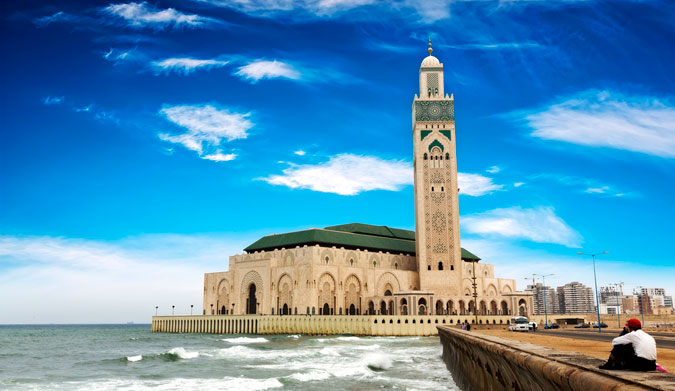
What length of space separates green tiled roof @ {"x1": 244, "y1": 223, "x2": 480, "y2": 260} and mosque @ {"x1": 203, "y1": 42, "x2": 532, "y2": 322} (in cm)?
28

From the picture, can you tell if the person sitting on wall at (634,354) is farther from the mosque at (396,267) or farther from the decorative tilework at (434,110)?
the decorative tilework at (434,110)

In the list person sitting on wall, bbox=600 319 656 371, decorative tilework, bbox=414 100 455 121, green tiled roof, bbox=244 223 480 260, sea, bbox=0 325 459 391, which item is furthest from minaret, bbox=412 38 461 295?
person sitting on wall, bbox=600 319 656 371

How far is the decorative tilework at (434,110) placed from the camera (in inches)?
3991

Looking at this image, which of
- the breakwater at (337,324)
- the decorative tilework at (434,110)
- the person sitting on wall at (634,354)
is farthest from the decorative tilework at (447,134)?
the person sitting on wall at (634,354)

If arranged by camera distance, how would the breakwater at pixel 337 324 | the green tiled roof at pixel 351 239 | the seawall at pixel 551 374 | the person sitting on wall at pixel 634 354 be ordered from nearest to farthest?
the seawall at pixel 551 374 → the person sitting on wall at pixel 634 354 → the breakwater at pixel 337 324 → the green tiled roof at pixel 351 239

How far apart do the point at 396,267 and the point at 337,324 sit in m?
25.7

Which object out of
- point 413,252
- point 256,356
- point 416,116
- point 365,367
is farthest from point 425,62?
point 365,367

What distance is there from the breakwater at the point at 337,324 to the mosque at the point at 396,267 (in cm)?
468

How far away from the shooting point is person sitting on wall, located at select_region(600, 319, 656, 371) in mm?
7035

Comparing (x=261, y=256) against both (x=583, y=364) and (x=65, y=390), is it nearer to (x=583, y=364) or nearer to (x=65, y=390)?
(x=65, y=390)

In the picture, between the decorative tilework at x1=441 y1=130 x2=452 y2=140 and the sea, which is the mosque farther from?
the sea

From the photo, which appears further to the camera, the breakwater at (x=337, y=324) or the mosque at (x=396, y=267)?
the mosque at (x=396, y=267)

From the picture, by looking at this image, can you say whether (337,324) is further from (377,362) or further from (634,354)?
(634,354)

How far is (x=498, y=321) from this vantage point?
88.4 metres
